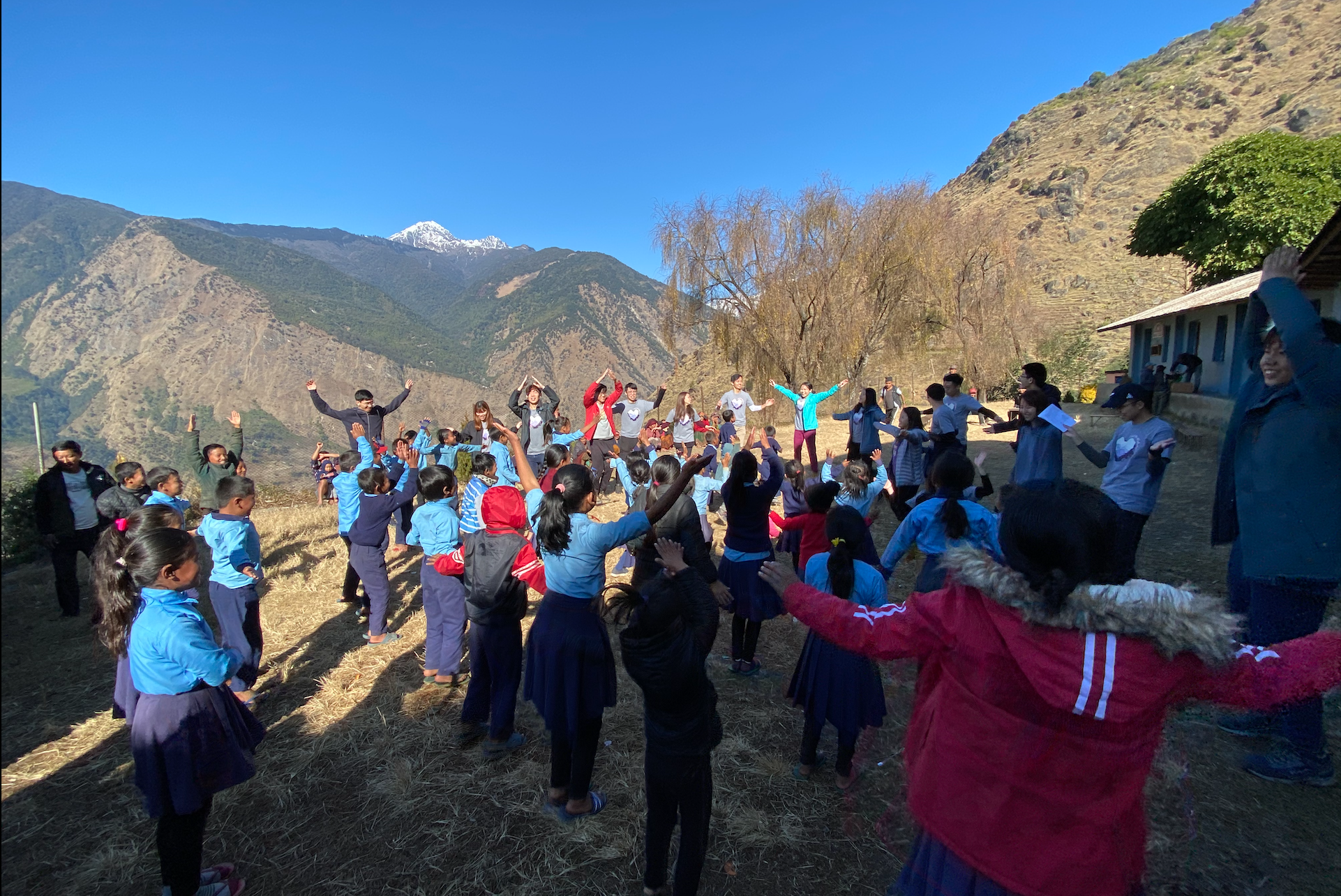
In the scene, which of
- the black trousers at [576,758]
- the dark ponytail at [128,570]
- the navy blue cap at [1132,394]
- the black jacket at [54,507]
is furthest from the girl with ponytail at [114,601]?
the navy blue cap at [1132,394]

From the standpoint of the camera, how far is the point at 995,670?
4.69 ft

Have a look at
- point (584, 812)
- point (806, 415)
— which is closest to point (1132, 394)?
point (584, 812)

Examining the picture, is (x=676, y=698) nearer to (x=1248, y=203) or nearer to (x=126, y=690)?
(x=126, y=690)

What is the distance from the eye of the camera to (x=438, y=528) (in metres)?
4.04

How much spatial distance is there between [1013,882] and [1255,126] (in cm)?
6010

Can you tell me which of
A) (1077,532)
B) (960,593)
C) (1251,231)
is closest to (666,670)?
(960,593)

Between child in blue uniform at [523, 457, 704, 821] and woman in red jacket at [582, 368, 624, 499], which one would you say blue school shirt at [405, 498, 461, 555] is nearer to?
child in blue uniform at [523, 457, 704, 821]

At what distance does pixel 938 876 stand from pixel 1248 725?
3.41 meters

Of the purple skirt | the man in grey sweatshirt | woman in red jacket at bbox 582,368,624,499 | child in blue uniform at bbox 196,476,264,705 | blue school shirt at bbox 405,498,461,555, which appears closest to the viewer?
the purple skirt

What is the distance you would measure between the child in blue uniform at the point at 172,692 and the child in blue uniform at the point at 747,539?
2.76 meters

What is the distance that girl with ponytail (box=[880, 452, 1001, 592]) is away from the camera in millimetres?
3521

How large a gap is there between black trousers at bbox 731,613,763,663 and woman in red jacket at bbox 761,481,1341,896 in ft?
9.47

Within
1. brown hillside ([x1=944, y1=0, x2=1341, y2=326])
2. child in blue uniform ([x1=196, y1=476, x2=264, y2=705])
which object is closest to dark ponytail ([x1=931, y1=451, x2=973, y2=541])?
child in blue uniform ([x1=196, y1=476, x2=264, y2=705])

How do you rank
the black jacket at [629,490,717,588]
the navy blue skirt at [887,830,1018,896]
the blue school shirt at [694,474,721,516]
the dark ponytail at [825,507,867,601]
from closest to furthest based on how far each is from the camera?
the navy blue skirt at [887,830,1018,896]
the dark ponytail at [825,507,867,601]
the black jacket at [629,490,717,588]
the blue school shirt at [694,474,721,516]
